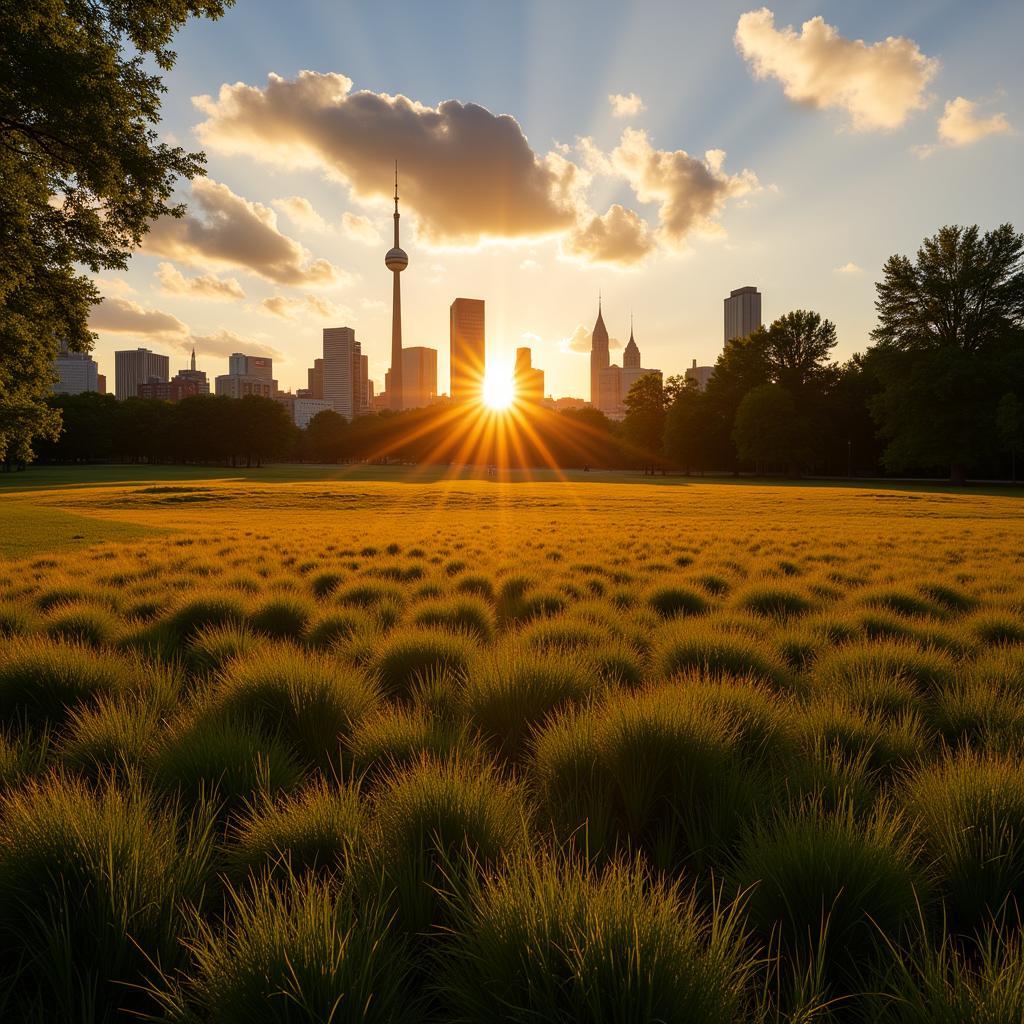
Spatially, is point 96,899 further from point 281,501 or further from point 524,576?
point 281,501

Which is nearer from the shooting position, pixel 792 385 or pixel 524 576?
pixel 524 576

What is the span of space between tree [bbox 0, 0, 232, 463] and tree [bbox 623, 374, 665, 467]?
293ft

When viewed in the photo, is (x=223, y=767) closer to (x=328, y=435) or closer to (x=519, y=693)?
(x=519, y=693)

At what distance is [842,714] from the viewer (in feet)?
11.0

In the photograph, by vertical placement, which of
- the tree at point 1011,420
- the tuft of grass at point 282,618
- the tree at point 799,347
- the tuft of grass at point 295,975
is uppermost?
the tree at point 799,347

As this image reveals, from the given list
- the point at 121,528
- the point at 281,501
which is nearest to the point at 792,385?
the point at 281,501

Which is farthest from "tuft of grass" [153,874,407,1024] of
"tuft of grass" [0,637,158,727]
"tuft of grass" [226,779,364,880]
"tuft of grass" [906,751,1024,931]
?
"tuft of grass" [0,637,158,727]

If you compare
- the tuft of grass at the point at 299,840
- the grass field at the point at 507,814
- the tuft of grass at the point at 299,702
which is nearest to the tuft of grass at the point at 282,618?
the grass field at the point at 507,814

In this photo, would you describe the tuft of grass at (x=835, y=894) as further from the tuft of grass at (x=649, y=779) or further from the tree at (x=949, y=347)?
Answer: the tree at (x=949, y=347)

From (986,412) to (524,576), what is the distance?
66.0 m

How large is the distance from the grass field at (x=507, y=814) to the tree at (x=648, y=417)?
309ft

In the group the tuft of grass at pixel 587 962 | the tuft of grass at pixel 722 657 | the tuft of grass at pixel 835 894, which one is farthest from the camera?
the tuft of grass at pixel 722 657

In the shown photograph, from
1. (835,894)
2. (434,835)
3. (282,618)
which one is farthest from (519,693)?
(282,618)

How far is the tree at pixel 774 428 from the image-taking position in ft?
235
